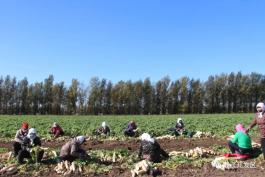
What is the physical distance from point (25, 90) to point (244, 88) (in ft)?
183

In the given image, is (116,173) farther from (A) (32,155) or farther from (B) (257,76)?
(B) (257,76)

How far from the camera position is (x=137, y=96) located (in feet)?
323

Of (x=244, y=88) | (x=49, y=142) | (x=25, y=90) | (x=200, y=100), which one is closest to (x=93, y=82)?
(x=25, y=90)

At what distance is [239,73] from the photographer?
104 m

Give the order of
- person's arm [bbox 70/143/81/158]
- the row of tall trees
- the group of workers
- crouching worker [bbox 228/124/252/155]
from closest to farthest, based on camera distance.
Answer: the group of workers
person's arm [bbox 70/143/81/158]
crouching worker [bbox 228/124/252/155]
the row of tall trees

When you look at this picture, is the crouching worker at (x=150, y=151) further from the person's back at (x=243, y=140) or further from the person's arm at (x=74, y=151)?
the person's back at (x=243, y=140)

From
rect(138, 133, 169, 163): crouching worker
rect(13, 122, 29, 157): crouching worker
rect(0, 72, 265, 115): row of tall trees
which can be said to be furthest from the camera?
rect(0, 72, 265, 115): row of tall trees

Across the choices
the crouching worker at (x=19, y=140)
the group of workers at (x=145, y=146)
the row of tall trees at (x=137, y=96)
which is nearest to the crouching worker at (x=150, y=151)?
the group of workers at (x=145, y=146)

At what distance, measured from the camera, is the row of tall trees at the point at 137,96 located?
9562 centimetres

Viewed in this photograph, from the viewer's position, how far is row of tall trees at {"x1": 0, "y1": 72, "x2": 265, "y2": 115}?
95.6 m

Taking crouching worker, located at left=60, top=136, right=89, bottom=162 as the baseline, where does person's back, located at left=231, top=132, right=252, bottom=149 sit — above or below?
Result: above

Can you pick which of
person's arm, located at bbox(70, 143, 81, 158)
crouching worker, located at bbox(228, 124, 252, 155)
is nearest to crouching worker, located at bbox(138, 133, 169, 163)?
person's arm, located at bbox(70, 143, 81, 158)

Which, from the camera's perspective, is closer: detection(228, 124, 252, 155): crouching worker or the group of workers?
the group of workers

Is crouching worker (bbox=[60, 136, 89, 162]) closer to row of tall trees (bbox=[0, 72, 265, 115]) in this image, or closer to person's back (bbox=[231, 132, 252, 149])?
person's back (bbox=[231, 132, 252, 149])
